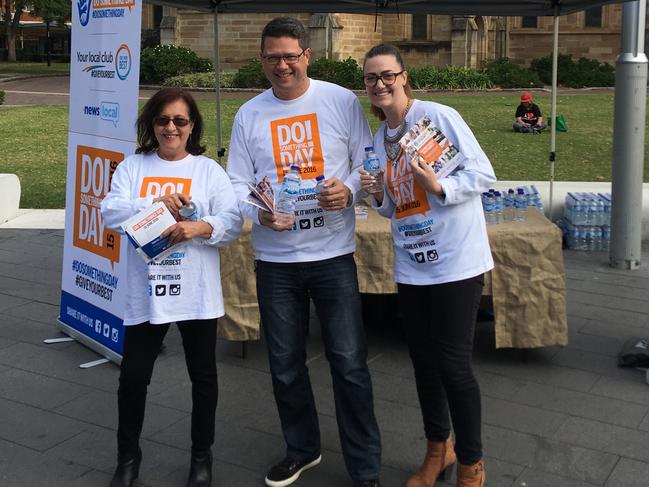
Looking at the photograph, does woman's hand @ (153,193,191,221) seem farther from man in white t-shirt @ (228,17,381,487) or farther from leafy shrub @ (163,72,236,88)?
leafy shrub @ (163,72,236,88)

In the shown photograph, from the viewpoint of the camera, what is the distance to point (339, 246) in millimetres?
3938

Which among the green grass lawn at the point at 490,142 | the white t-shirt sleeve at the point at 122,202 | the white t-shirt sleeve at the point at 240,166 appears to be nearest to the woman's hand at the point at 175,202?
the white t-shirt sleeve at the point at 122,202

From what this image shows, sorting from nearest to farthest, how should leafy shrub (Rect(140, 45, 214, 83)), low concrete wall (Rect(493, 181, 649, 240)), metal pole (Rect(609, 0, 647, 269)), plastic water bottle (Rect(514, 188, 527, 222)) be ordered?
plastic water bottle (Rect(514, 188, 527, 222))
metal pole (Rect(609, 0, 647, 269))
low concrete wall (Rect(493, 181, 649, 240))
leafy shrub (Rect(140, 45, 214, 83))

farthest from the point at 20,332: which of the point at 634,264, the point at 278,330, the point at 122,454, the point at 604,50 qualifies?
the point at 604,50

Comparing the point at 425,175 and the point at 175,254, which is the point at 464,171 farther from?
the point at 175,254

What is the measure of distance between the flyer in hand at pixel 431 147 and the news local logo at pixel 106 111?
8.55ft

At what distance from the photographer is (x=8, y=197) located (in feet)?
36.4

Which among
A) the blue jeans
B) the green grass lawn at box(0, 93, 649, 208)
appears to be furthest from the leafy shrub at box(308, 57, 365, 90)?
the blue jeans

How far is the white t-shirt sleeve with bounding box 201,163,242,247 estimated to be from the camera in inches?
156

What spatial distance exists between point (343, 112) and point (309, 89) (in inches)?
7.0

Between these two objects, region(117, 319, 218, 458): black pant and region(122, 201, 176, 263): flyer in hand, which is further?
region(117, 319, 218, 458): black pant

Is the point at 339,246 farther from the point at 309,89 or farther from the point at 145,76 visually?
the point at 145,76

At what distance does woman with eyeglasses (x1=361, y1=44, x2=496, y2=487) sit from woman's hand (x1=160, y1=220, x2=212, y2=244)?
0.71 metres

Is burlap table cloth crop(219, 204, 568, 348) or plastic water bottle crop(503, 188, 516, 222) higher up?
plastic water bottle crop(503, 188, 516, 222)
